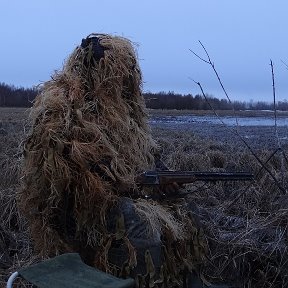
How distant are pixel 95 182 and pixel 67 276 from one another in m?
1.44

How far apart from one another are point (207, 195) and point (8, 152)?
3.94 metres

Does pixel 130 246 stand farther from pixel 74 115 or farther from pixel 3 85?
pixel 3 85

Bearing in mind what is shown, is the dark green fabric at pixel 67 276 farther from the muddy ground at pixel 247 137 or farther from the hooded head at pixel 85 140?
the muddy ground at pixel 247 137

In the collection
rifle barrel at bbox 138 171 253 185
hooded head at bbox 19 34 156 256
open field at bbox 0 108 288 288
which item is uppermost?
hooded head at bbox 19 34 156 256

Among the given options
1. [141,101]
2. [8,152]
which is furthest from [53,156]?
[8,152]

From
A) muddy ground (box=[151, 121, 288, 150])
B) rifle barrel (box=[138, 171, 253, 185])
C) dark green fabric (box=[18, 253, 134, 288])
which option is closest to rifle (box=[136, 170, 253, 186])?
rifle barrel (box=[138, 171, 253, 185])

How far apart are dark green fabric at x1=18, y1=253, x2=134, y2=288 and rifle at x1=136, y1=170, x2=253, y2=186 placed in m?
1.77

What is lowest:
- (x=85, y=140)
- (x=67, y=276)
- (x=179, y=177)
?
(x=67, y=276)

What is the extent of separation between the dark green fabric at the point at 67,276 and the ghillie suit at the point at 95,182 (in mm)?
1266

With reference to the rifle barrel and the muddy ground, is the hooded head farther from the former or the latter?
the muddy ground

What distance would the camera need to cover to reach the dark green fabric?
3.11 meters

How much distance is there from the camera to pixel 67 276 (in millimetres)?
3234

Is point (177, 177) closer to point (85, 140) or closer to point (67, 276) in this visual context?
point (85, 140)

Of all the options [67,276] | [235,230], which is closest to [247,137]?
[235,230]
